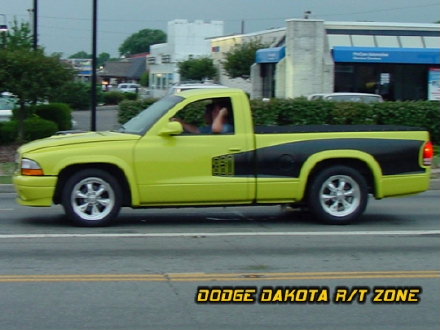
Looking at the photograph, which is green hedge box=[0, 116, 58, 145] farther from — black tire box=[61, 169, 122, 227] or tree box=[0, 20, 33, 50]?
black tire box=[61, 169, 122, 227]

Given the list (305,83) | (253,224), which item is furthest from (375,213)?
(305,83)

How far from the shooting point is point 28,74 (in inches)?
830

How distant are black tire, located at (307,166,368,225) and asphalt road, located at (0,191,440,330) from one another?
0.76ft

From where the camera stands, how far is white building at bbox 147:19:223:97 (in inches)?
2832

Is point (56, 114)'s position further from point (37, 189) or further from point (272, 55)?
point (272, 55)

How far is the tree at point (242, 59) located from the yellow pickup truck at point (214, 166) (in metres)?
38.6

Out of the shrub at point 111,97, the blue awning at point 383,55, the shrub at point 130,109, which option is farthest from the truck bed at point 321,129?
the shrub at point 111,97

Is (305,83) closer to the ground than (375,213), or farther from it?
farther from it

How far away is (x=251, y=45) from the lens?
50.1m

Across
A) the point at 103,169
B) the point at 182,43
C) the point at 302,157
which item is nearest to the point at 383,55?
the point at 302,157

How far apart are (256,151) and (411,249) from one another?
240 centimetres

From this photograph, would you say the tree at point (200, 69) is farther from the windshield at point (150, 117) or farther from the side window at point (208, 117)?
the side window at point (208, 117)

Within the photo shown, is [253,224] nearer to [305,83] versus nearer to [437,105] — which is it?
[437,105]

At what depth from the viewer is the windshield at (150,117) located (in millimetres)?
10516
